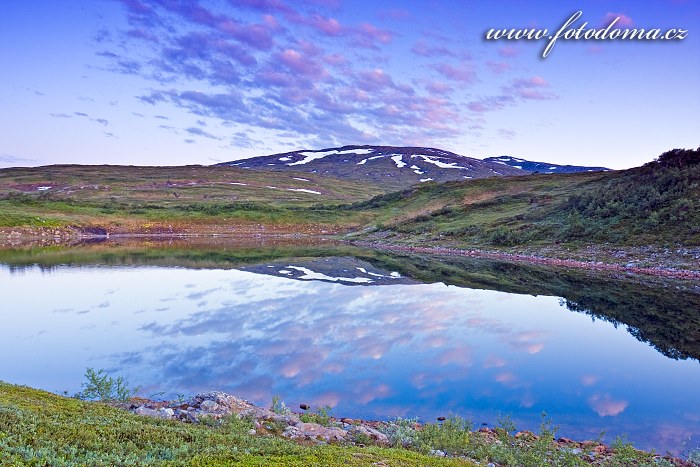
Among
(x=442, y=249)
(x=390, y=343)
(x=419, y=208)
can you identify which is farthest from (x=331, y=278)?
(x=419, y=208)

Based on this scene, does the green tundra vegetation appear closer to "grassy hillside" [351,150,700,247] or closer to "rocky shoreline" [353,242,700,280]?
"grassy hillside" [351,150,700,247]

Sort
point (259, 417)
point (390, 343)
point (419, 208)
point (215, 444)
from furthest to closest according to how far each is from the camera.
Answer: point (419, 208), point (390, 343), point (259, 417), point (215, 444)

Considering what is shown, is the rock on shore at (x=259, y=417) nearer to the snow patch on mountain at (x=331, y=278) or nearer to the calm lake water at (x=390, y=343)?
the calm lake water at (x=390, y=343)

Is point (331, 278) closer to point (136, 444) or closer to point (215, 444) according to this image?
point (215, 444)

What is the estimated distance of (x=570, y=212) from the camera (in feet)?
184

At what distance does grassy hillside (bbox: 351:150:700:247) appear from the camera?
144 ft

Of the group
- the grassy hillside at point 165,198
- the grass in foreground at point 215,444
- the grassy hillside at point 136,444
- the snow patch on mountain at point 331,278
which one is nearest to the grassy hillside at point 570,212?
the snow patch on mountain at point 331,278

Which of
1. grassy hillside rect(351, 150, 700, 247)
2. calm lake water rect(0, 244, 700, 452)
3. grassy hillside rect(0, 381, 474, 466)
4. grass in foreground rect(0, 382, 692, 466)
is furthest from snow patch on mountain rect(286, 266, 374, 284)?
grassy hillside rect(0, 381, 474, 466)

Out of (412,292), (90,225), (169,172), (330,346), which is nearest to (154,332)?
(330,346)

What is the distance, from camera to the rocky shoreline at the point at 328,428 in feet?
34.9

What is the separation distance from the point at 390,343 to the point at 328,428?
372 inches

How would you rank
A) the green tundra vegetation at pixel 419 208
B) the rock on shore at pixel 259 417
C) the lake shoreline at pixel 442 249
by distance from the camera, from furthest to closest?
the green tundra vegetation at pixel 419 208, the lake shoreline at pixel 442 249, the rock on shore at pixel 259 417

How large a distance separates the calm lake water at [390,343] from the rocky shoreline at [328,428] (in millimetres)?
1234

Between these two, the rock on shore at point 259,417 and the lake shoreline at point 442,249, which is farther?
the lake shoreline at point 442,249
